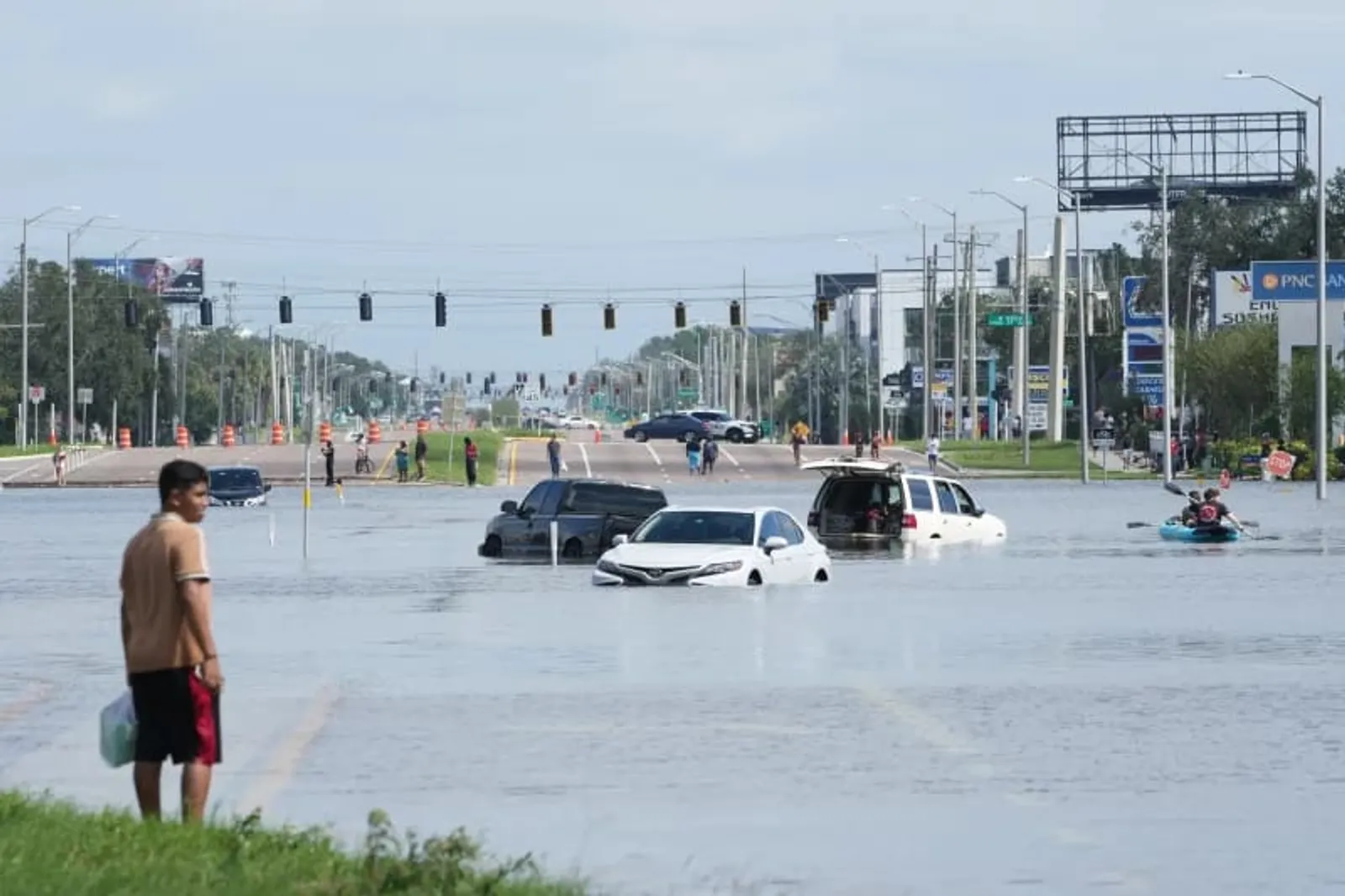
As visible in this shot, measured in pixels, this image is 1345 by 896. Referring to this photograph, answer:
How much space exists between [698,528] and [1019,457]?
77.6 meters

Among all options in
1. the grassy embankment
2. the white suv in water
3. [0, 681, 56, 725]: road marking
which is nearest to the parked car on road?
the white suv in water

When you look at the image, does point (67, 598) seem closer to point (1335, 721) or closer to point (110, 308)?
point (1335, 721)

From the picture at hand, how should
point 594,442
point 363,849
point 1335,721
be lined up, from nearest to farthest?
point 363,849 < point 1335,721 < point 594,442

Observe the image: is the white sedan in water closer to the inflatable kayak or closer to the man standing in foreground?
the inflatable kayak

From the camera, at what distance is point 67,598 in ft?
118

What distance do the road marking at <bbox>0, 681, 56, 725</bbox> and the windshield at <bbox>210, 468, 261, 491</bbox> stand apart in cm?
5456

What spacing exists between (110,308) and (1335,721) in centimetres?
15112

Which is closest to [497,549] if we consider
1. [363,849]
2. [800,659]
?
[800,659]

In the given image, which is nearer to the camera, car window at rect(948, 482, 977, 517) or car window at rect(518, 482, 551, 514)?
car window at rect(518, 482, 551, 514)

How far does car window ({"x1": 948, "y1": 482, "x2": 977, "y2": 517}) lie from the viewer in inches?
1955

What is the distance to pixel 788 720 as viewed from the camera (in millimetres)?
18969

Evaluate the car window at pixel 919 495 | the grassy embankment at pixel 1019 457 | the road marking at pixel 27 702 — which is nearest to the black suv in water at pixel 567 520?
the car window at pixel 919 495

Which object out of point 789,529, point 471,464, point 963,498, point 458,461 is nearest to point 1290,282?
point 471,464

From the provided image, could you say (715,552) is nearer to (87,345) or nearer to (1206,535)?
(1206,535)
